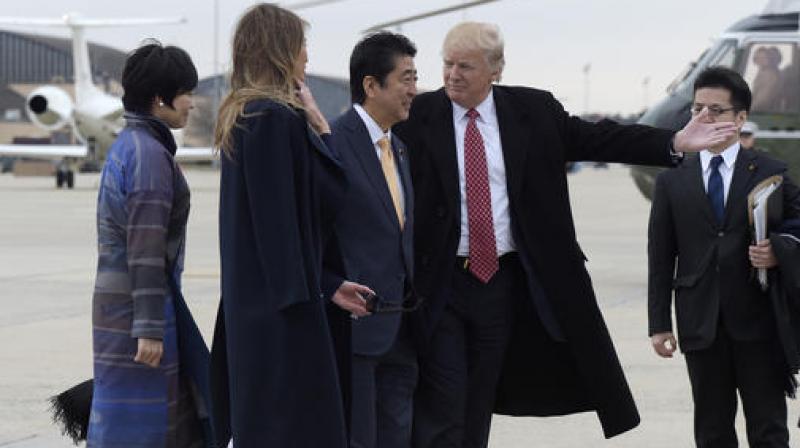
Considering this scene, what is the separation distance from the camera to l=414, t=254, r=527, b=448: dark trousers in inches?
220

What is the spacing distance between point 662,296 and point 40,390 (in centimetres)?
428

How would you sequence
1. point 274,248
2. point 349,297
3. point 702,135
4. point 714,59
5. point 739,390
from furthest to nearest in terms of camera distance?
1. point 714,59
2. point 739,390
3. point 702,135
4. point 349,297
5. point 274,248

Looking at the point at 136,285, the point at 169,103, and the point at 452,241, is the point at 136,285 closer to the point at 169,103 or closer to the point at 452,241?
the point at 169,103

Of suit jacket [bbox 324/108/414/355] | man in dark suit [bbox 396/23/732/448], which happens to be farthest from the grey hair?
suit jacket [bbox 324/108/414/355]

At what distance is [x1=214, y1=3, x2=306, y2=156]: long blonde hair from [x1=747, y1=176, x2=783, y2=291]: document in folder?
2.04 metres

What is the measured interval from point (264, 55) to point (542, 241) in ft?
4.56

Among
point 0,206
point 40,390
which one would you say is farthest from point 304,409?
point 0,206

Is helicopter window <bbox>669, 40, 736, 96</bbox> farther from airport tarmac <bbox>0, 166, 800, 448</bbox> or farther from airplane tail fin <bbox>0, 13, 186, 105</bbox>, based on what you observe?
airplane tail fin <bbox>0, 13, 186, 105</bbox>

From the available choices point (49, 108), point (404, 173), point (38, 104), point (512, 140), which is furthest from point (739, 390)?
point (49, 108)

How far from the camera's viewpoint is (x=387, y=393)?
18.0ft

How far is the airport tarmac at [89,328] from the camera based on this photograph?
7816 millimetres

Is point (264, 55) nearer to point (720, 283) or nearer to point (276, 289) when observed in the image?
point (276, 289)

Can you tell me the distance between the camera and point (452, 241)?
555cm

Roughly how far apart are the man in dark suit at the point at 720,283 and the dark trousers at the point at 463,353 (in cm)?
74
